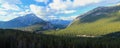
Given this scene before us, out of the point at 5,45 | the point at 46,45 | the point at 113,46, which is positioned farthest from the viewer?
the point at 113,46

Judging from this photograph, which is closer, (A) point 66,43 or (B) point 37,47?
(B) point 37,47

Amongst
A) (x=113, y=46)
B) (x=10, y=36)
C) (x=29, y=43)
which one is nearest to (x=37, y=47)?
(x=29, y=43)

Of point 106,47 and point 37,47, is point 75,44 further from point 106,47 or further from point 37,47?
point 37,47

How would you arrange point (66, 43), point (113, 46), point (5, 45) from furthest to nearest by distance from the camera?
1. point (113, 46)
2. point (66, 43)
3. point (5, 45)

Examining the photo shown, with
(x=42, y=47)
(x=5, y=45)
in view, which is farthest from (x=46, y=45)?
(x=5, y=45)

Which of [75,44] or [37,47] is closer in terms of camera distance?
[37,47]

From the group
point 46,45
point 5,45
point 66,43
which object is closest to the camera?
point 5,45

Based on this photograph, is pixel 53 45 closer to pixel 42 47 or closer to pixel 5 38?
pixel 42 47

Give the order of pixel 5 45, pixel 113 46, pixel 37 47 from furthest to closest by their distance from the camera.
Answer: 1. pixel 113 46
2. pixel 37 47
3. pixel 5 45

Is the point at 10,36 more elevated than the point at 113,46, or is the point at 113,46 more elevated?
the point at 10,36
